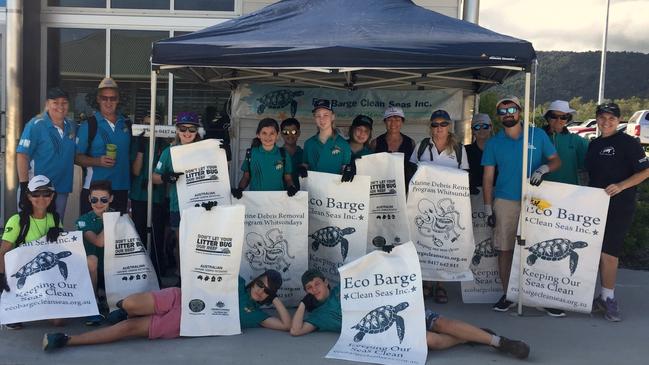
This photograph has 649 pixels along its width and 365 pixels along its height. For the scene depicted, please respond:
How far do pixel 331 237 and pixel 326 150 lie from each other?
789 mm

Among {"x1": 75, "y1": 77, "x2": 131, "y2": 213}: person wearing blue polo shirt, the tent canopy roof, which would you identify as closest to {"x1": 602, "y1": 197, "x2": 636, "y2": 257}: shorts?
the tent canopy roof

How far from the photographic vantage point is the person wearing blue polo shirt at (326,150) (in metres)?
5.38

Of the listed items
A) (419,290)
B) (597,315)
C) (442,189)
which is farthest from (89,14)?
(597,315)

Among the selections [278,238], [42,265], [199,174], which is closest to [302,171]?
[278,238]

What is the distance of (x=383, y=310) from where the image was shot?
4.32m

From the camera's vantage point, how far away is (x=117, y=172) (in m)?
5.70

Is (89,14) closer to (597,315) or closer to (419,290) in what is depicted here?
(419,290)

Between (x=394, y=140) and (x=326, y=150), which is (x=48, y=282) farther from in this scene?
(x=394, y=140)

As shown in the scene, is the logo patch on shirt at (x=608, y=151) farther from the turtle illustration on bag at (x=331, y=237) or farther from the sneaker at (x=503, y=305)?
the turtle illustration on bag at (x=331, y=237)

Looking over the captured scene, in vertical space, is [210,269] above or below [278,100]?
below

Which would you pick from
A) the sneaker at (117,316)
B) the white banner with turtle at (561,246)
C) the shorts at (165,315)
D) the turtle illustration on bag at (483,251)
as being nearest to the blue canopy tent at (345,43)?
the white banner with turtle at (561,246)

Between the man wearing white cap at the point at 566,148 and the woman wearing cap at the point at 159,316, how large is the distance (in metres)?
2.93

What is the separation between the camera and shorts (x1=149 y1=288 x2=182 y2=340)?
14.4 feet

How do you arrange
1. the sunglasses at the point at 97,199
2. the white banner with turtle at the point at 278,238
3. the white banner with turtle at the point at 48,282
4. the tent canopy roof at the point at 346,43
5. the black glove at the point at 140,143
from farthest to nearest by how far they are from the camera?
the black glove at the point at 140,143
the white banner with turtle at the point at 278,238
the sunglasses at the point at 97,199
the tent canopy roof at the point at 346,43
the white banner with turtle at the point at 48,282
